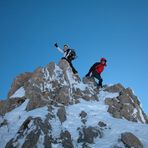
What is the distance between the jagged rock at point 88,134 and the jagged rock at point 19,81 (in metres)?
11.2

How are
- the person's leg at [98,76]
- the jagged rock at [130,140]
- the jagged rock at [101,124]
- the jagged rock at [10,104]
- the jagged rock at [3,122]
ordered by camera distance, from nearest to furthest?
the jagged rock at [130,140], the jagged rock at [101,124], the jagged rock at [3,122], the jagged rock at [10,104], the person's leg at [98,76]

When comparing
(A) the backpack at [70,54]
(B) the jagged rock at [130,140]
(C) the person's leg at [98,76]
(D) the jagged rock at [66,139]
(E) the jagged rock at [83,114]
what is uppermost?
(A) the backpack at [70,54]

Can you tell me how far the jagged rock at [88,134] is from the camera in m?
19.1

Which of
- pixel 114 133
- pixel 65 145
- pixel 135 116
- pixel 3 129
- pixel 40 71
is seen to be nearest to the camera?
pixel 65 145

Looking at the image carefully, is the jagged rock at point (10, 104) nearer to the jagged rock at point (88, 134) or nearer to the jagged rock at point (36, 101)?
the jagged rock at point (36, 101)

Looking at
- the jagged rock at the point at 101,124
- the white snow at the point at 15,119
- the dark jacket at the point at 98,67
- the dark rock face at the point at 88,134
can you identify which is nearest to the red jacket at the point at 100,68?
the dark jacket at the point at 98,67

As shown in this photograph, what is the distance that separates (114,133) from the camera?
19.6 meters

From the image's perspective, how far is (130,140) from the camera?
58.9 ft

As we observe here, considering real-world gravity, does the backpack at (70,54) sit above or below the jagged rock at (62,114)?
above

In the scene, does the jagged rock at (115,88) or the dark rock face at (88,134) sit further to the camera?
the jagged rock at (115,88)

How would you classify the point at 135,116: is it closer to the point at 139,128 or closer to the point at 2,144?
the point at 139,128

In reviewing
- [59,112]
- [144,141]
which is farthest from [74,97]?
[144,141]

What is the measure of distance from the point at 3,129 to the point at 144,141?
9.88m

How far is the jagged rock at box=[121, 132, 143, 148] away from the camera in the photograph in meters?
17.6
